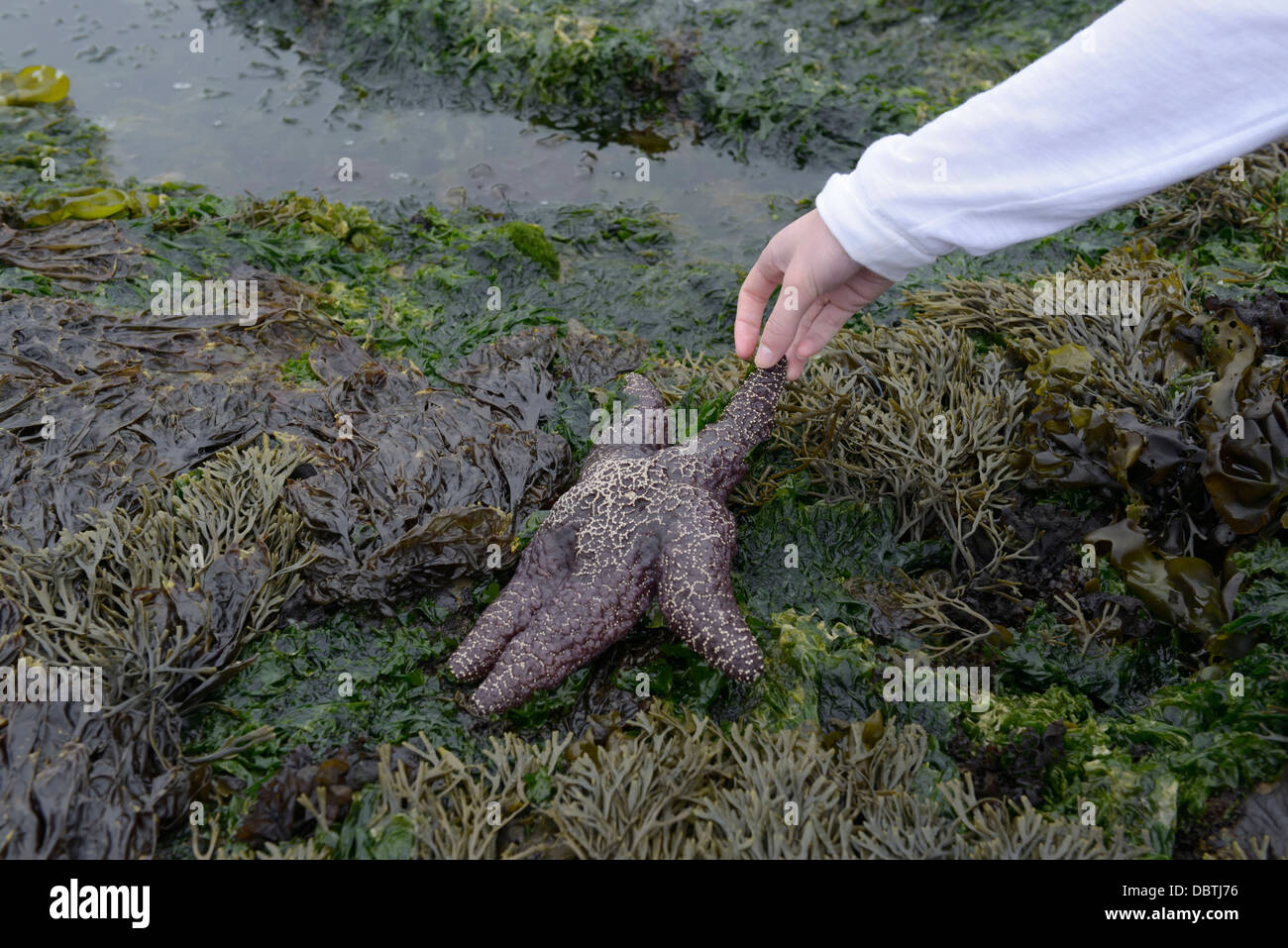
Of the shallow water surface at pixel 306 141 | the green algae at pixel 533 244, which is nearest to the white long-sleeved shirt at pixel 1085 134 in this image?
the green algae at pixel 533 244

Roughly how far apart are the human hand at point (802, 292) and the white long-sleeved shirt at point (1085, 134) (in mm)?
184

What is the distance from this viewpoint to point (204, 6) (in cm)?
786

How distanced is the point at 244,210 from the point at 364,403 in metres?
2.26

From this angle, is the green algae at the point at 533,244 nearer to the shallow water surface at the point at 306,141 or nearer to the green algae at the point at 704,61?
the shallow water surface at the point at 306,141

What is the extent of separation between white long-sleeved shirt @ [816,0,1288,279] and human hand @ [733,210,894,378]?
184 millimetres

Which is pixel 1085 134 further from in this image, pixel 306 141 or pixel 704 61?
pixel 306 141

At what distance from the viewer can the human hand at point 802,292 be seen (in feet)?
8.38

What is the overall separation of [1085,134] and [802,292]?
35.4 inches

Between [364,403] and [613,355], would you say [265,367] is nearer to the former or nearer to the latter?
[364,403]

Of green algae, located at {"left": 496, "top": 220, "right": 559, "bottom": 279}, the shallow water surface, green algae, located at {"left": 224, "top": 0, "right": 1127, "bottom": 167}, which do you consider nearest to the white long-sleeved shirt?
green algae, located at {"left": 496, "top": 220, "right": 559, "bottom": 279}

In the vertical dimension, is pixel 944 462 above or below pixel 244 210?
below

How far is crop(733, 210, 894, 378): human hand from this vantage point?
2555mm

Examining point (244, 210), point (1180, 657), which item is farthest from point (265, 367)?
point (1180, 657)

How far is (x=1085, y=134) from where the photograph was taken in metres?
2.02
